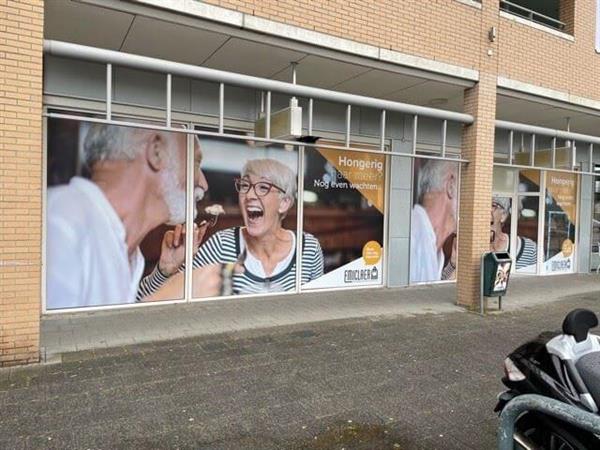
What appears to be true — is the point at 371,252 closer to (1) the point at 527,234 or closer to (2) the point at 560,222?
(1) the point at 527,234

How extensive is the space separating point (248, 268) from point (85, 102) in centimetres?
355

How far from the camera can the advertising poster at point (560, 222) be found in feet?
41.6

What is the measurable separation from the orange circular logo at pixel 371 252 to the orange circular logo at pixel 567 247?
20.5 feet

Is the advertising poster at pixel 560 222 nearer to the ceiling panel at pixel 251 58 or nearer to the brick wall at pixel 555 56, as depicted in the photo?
the brick wall at pixel 555 56

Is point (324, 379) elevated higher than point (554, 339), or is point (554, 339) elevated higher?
point (554, 339)

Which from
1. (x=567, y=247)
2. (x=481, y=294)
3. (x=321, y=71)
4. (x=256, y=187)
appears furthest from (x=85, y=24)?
(x=567, y=247)

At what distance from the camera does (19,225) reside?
485 centimetres

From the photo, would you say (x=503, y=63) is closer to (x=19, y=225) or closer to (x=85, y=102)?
(x=85, y=102)

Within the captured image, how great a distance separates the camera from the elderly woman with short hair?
318 inches

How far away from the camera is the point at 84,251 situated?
695 cm

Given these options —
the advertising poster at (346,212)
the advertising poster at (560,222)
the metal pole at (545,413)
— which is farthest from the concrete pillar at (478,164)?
the metal pole at (545,413)

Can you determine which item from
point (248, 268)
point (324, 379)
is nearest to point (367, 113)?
point (248, 268)

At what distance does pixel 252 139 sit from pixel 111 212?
2527 mm

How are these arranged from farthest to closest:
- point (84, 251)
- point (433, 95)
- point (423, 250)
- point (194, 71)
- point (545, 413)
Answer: point (423, 250)
point (433, 95)
point (84, 251)
point (194, 71)
point (545, 413)
